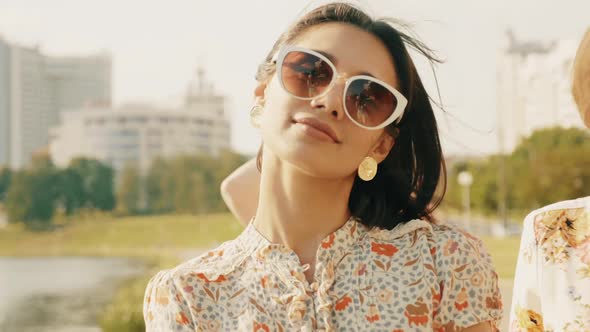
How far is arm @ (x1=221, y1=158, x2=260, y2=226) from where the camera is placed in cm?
231

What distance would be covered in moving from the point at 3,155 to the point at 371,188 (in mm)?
85655

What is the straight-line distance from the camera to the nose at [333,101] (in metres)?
1.64

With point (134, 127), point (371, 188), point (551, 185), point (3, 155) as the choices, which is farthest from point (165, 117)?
point (371, 188)

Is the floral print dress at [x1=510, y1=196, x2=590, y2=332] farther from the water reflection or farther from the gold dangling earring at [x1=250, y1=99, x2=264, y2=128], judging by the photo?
the water reflection

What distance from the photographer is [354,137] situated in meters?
1.69

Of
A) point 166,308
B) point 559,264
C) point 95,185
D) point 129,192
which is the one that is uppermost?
point 559,264

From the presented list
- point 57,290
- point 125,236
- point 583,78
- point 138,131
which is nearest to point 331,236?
point 583,78

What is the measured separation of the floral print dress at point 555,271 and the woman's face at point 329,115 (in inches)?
14.4

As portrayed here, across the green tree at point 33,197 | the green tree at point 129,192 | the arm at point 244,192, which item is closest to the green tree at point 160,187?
the green tree at point 129,192

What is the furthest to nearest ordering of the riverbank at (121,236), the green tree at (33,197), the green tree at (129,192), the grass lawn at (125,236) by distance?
the green tree at (129,192)
the green tree at (33,197)
the grass lawn at (125,236)
the riverbank at (121,236)

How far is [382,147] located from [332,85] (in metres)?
0.22

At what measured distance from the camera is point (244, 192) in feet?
7.59

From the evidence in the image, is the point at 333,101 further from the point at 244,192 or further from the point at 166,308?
the point at 244,192

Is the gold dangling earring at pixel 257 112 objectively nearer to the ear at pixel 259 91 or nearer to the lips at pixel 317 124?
the ear at pixel 259 91
